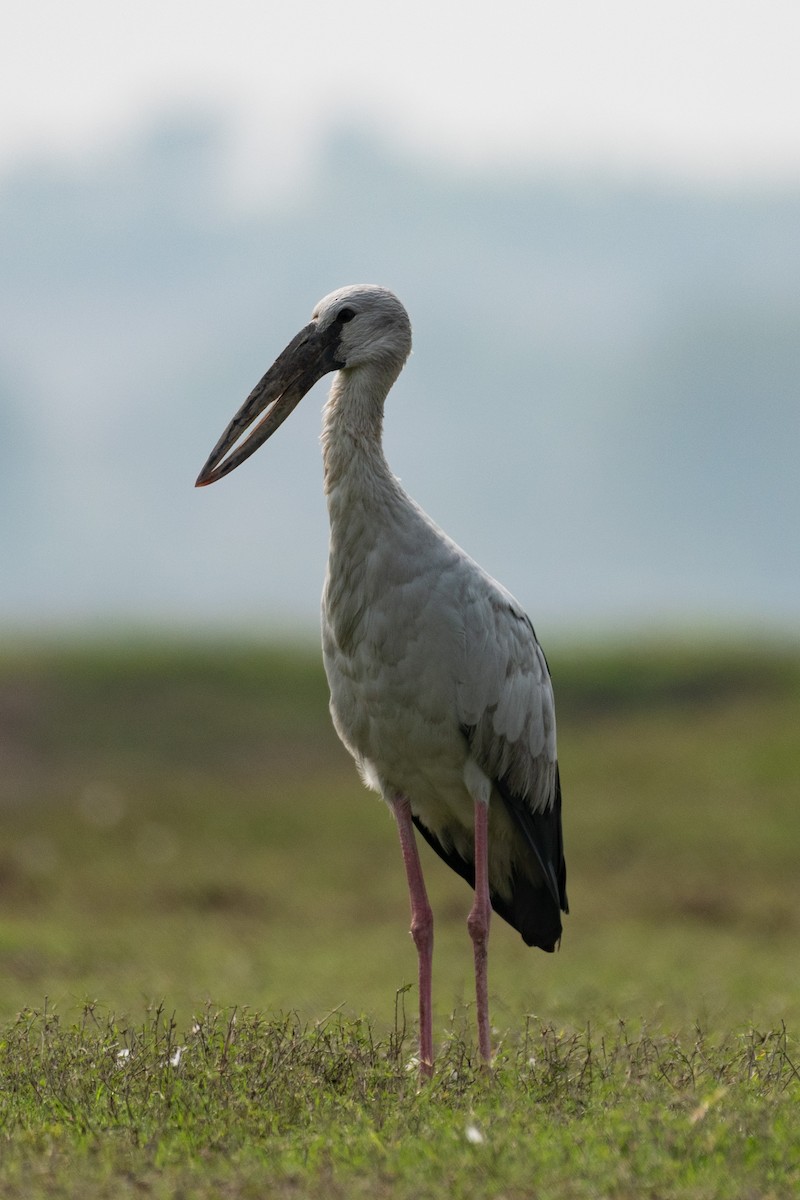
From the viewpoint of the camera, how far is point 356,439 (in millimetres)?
6738

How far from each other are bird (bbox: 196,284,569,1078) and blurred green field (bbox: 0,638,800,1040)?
1.07 m

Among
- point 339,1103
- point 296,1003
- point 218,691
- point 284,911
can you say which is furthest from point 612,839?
point 339,1103

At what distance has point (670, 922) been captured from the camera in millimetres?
16281

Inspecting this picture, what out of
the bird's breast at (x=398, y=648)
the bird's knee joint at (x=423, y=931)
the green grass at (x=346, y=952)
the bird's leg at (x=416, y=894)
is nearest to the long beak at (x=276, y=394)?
the bird's breast at (x=398, y=648)

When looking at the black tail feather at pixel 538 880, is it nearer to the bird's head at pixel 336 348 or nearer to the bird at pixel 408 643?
the bird at pixel 408 643

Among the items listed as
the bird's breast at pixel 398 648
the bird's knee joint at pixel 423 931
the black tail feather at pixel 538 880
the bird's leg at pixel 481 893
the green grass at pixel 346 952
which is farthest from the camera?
the black tail feather at pixel 538 880

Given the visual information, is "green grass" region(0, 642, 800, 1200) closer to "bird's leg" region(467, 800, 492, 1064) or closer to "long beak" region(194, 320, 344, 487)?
"bird's leg" region(467, 800, 492, 1064)

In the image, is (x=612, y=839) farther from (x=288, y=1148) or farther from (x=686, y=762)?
(x=288, y=1148)

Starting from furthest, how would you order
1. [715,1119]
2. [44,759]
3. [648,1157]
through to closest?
[44,759] < [715,1119] < [648,1157]

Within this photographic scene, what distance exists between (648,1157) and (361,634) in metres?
2.69

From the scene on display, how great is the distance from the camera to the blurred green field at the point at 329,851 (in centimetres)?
1180

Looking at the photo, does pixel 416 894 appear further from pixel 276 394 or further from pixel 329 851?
pixel 329 851

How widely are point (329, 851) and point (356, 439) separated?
13114 mm

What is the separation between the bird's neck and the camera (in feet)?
21.8
